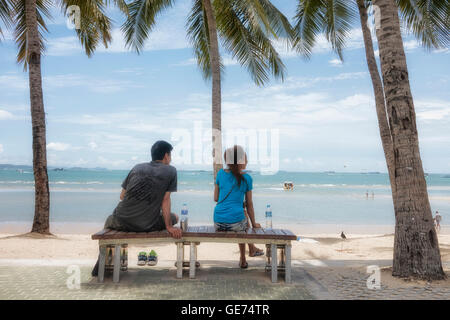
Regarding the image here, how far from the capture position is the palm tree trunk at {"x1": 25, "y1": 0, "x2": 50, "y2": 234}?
9.82 m

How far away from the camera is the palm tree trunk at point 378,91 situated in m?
7.97

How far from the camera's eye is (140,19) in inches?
433

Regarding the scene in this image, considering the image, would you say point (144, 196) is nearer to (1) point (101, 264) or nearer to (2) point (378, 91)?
(1) point (101, 264)

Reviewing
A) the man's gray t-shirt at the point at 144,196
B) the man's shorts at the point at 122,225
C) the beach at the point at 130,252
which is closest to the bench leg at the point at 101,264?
the man's shorts at the point at 122,225

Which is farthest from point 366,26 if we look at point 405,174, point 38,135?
point 38,135

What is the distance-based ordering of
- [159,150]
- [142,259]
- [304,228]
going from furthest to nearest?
[304,228], [142,259], [159,150]

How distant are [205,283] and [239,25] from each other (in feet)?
26.4

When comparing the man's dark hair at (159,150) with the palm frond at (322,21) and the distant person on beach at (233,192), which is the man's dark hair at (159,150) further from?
the palm frond at (322,21)

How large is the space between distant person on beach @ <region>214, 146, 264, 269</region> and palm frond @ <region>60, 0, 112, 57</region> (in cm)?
857

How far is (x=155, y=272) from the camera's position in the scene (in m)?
5.20

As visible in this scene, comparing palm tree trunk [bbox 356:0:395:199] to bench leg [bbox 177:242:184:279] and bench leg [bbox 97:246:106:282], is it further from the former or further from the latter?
bench leg [bbox 97:246:106:282]

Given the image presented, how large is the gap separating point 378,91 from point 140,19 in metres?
6.71

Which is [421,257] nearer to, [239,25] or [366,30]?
[366,30]
